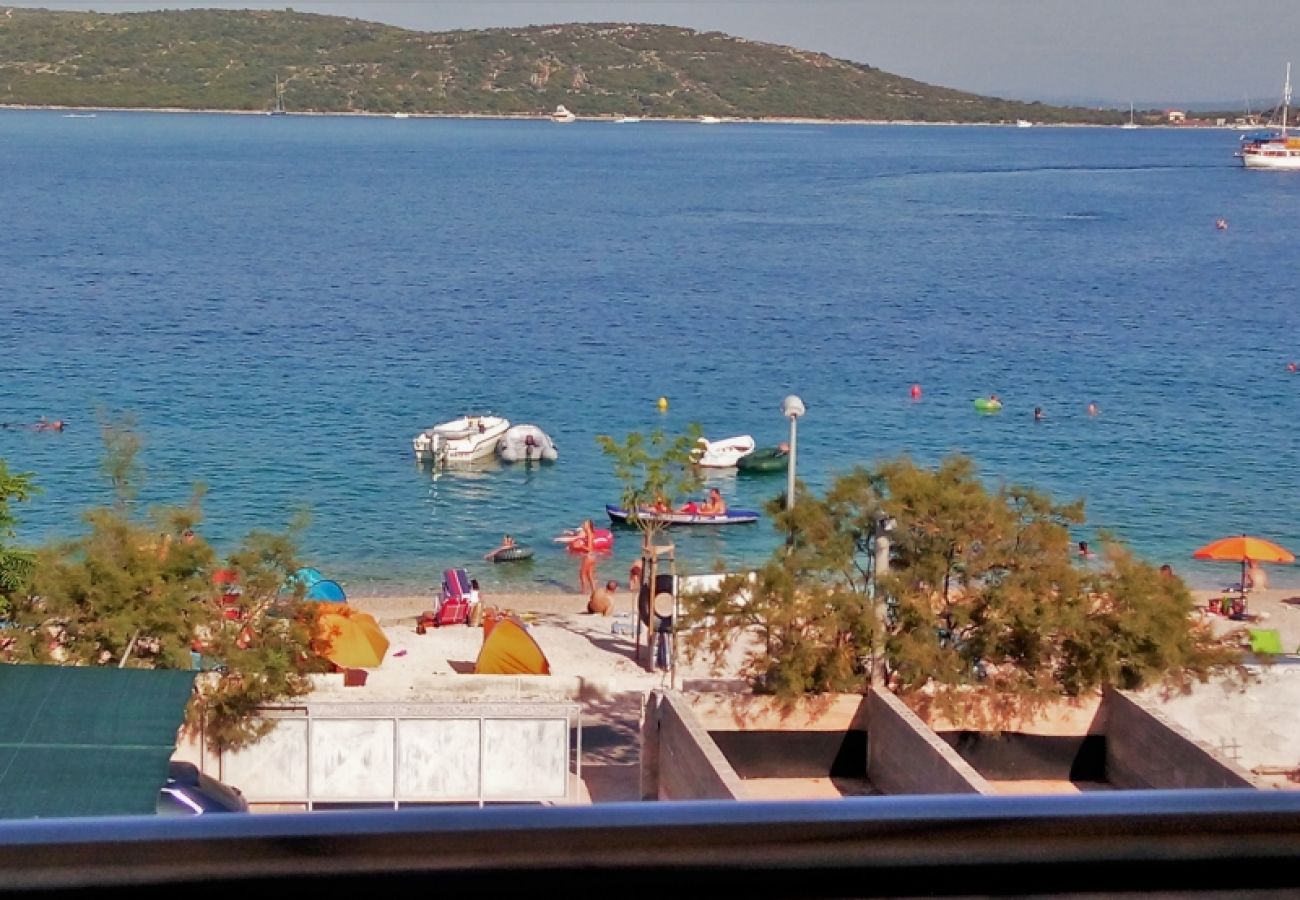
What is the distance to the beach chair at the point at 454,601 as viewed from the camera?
1755 cm

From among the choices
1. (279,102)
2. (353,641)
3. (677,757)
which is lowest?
(353,641)

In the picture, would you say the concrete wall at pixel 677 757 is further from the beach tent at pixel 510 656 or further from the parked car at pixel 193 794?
the beach tent at pixel 510 656

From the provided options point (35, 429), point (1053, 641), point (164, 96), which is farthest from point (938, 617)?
point (164, 96)

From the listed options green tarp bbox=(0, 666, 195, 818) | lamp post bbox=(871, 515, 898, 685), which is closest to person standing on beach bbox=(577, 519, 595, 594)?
lamp post bbox=(871, 515, 898, 685)

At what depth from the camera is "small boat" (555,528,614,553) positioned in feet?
78.7

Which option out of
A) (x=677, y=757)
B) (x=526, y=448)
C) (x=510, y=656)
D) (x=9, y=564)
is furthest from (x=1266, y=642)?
(x=526, y=448)

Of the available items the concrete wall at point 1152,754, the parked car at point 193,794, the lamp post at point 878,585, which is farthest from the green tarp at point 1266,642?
the parked car at point 193,794

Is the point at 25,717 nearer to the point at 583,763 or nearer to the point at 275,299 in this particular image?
the point at 583,763

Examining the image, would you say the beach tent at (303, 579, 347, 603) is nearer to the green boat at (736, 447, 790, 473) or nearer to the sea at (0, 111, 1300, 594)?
the sea at (0, 111, 1300, 594)

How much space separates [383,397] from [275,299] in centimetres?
1736

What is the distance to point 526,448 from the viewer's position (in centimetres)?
3005

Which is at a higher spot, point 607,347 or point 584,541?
point 607,347

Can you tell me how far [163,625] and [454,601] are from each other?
22.4 feet

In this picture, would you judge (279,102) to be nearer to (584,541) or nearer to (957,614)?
(584,541)
